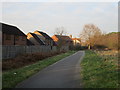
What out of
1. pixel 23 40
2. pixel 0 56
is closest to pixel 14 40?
pixel 23 40

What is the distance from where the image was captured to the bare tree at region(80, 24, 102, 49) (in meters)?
53.1

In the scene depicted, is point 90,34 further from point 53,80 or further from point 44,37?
point 53,80

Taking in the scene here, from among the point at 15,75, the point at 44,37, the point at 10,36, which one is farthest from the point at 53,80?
the point at 44,37

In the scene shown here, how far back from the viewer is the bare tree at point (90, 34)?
53.1 m

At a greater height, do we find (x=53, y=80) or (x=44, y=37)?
(x=44, y=37)

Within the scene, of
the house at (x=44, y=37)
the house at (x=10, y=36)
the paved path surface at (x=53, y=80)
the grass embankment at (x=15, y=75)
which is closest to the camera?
the paved path surface at (x=53, y=80)

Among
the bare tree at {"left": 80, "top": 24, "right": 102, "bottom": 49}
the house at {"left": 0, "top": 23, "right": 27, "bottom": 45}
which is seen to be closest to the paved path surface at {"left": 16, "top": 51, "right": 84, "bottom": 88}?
the house at {"left": 0, "top": 23, "right": 27, "bottom": 45}

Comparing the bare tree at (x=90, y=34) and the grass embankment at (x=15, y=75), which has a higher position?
the bare tree at (x=90, y=34)

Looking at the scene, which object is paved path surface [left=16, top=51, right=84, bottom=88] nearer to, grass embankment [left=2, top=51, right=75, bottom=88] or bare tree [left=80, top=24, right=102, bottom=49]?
grass embankment [left=2, top=51, right=75, bottom=88]

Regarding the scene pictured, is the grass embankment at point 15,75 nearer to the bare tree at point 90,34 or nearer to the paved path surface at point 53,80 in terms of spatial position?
the paved path surface at point 53,80

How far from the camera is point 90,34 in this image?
55031 mm

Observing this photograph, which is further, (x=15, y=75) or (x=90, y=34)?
(x=90, y=34)

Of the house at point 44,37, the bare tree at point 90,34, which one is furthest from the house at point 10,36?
the bare tree at point 90,34

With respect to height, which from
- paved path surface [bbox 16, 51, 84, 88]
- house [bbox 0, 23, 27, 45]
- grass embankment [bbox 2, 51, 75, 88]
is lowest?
grass embankment [bbox 2, 51, 75, 88]
